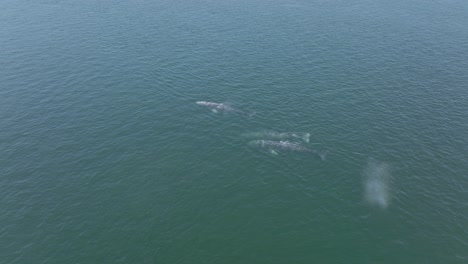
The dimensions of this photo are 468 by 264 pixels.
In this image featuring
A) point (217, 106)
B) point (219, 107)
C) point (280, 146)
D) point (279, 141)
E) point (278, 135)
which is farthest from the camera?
point (217, 106)

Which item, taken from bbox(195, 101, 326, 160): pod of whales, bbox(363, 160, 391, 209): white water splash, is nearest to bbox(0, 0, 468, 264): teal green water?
A: bbox(363, 160, 391, 209): white water splash

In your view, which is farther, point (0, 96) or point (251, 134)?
point (0, 96)

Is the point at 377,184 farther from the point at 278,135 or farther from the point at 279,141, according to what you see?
the point at 278,135

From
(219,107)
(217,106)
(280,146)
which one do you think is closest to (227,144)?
(280,146)

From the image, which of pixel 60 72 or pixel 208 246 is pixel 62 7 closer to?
pixel 60 72

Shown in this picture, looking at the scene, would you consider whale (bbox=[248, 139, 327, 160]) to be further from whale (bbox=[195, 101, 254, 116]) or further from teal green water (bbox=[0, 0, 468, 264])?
whale (bbox=[195, 101, 254, 116])

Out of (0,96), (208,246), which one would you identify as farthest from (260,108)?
(0,96)
